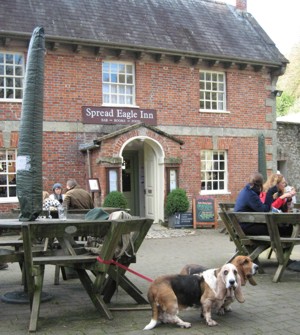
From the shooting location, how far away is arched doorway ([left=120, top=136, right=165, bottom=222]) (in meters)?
15.8

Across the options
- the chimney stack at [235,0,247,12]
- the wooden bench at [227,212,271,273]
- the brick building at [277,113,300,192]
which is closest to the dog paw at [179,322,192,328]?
the wooden bench at [227,212,271,273]

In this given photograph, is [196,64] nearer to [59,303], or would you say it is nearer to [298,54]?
[59,303]

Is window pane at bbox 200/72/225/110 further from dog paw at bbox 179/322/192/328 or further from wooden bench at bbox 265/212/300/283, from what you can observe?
dog paw at bbox 179/322/192/328

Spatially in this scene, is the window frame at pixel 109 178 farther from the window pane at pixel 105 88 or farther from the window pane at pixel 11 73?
the window pane at pixel 11 73

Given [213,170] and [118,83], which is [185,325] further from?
[213,170]

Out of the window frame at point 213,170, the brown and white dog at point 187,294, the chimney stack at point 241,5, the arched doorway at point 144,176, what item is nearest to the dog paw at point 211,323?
the brown and white dog at point 187,294

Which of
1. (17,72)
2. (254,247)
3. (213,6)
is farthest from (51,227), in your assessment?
(213,6)

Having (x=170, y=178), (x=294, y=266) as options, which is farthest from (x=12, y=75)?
(x=294, y=266)

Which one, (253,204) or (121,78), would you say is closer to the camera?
(253,204)

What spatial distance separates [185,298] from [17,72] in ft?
37.2

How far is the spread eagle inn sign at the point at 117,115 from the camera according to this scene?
49.8 ft

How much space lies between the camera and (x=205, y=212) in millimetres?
15570

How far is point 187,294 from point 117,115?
1129 centimetres

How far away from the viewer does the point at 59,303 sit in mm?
5680
